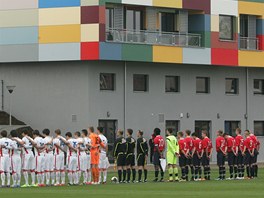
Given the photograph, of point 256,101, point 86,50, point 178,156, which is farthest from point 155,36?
point 178,156

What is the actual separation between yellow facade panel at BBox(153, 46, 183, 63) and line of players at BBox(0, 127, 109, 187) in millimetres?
24366

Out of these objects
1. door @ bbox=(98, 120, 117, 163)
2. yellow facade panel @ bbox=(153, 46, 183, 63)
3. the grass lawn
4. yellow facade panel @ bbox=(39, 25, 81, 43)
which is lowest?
the grass lawn

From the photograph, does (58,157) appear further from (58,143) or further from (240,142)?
(240,142)

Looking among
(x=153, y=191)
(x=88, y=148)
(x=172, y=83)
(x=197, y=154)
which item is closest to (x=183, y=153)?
(x=197, y=154)

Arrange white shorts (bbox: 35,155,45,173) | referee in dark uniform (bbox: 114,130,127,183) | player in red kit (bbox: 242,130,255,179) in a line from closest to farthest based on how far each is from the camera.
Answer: white shorts (bbox: 35,155,45,173)
referee in dark uniform (bbox: 114,130,127,183)
player in red kit (bbox: 242,130,255,179)

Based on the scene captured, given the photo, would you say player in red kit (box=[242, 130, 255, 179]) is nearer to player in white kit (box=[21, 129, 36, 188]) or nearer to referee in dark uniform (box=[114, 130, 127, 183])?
referee in dark uniform (box=[114, 130, 127, 183])

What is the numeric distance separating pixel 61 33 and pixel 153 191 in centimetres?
2962

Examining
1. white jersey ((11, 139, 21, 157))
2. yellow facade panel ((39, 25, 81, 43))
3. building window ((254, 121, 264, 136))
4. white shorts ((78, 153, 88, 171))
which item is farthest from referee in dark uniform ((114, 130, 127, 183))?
building window ((254, 121, 264, 136))

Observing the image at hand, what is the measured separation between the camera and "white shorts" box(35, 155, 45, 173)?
148 ft

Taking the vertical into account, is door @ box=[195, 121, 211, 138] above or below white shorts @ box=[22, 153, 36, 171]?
above

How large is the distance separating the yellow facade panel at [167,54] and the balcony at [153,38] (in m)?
0.43

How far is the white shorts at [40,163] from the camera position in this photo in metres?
45.0

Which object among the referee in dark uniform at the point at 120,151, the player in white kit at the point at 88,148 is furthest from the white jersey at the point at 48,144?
the referee in dark uniform at the point at 120,151

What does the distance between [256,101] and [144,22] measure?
40.3 ft
